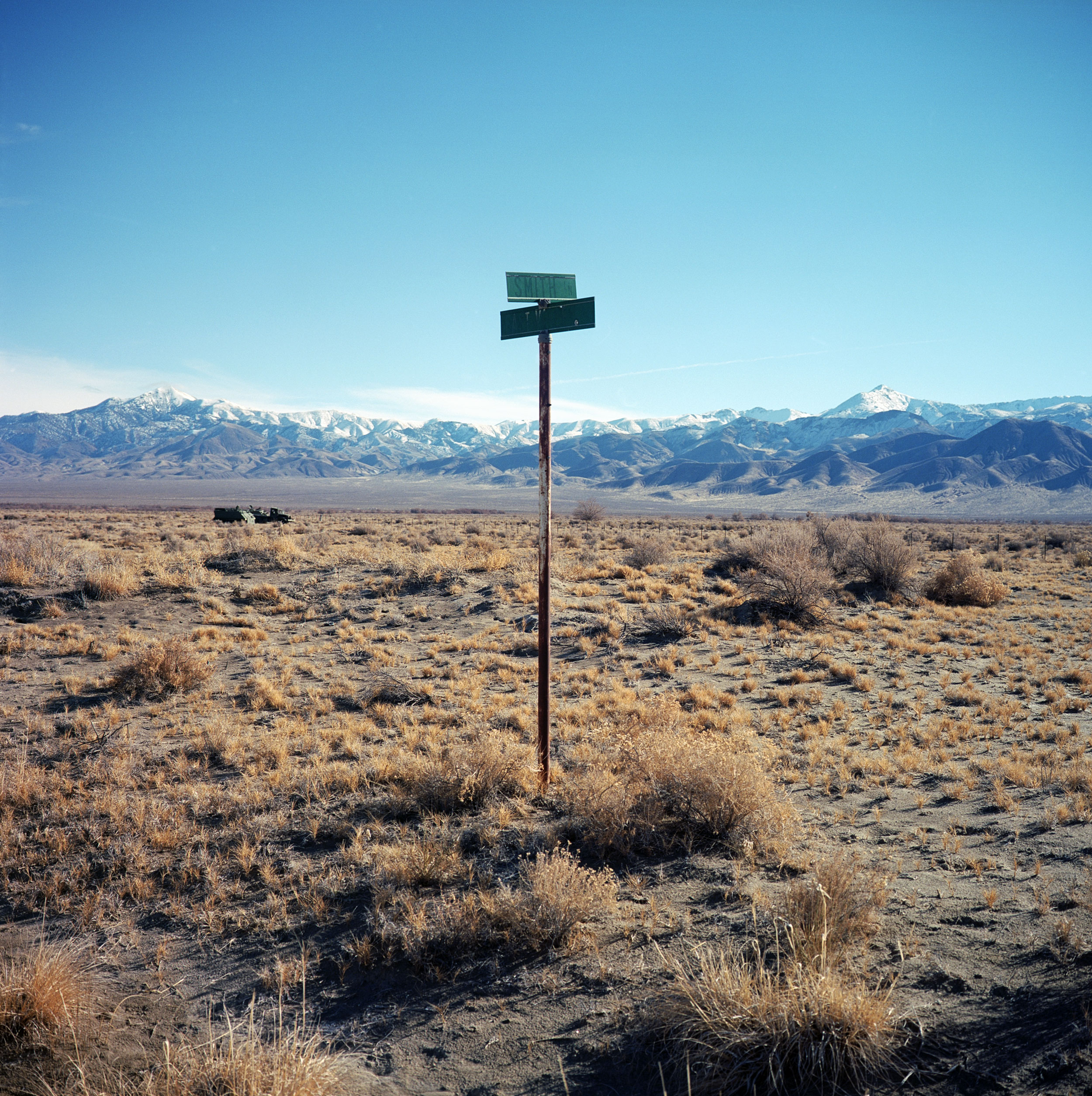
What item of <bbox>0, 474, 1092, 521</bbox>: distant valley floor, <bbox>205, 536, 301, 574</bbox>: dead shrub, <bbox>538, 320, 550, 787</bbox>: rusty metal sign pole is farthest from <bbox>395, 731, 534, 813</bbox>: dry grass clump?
<bbox>0, 474, 1092, 521</bbox>: distant valley floor

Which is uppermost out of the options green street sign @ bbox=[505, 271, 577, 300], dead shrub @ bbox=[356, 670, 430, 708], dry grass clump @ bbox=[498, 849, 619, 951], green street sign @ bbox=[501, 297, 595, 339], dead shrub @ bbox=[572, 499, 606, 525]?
green street sign @ bbox=[505, 271, 577, 300]

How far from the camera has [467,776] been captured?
5.77 m

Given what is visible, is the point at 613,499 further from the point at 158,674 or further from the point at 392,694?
the point at 158,674

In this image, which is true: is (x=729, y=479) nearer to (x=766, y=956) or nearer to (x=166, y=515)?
(x=166, y=515)

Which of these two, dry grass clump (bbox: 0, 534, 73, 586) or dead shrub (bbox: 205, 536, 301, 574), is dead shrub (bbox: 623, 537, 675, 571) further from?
dry grass clump (bbox: 0, 534, 73, 586)

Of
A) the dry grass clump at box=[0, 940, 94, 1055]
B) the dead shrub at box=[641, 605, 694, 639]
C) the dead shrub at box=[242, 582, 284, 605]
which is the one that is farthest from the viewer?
the dead shrub at box=[242, 582, 284, 605]

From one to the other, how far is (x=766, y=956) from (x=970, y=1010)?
0.93 m

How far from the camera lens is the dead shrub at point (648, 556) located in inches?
869

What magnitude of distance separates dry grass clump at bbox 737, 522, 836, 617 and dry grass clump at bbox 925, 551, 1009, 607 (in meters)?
2.80

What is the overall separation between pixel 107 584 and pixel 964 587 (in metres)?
20.4

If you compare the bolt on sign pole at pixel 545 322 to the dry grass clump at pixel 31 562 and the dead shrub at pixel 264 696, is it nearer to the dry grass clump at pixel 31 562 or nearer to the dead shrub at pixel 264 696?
the dead shrub at pixel 264 696

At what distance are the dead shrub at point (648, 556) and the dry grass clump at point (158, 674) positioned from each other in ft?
47.0

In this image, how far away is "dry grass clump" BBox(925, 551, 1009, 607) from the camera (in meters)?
17.0

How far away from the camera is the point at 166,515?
56812mm
